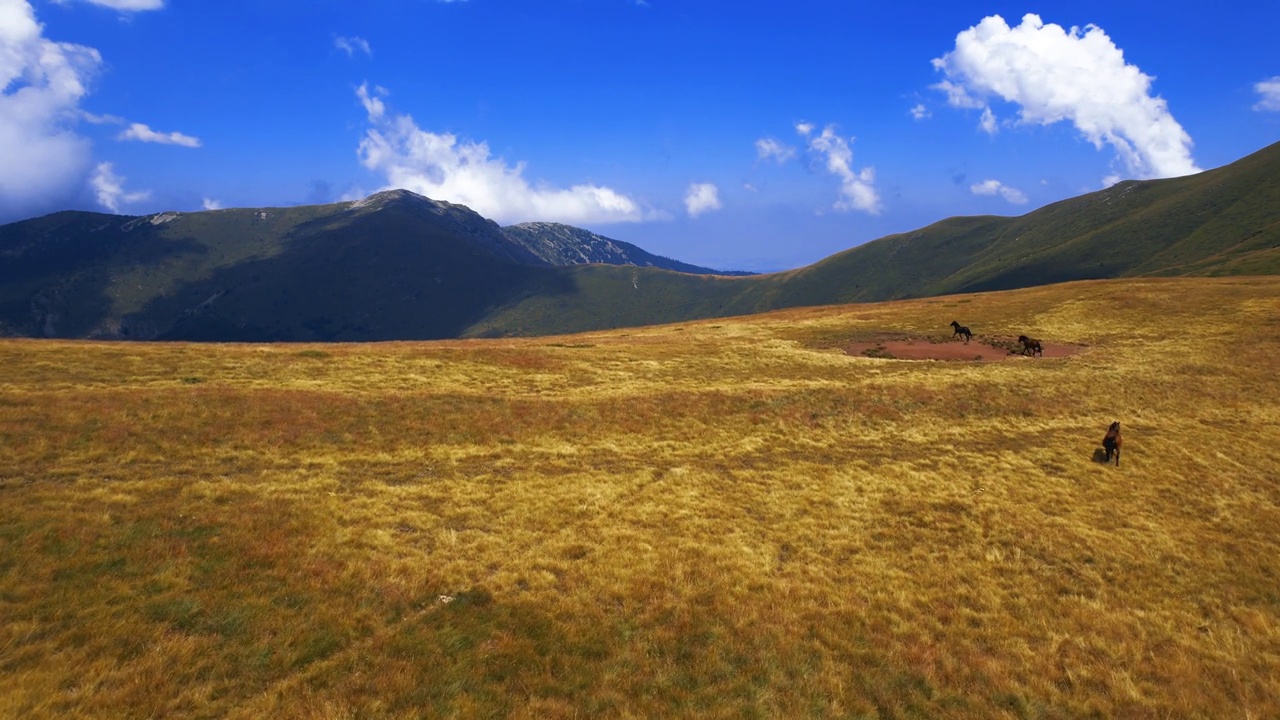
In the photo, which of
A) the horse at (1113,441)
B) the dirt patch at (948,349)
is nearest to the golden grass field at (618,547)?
the horse at (1113,441)

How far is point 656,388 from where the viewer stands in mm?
38594

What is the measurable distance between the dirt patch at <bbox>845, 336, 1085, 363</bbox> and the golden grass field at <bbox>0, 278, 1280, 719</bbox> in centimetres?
1426

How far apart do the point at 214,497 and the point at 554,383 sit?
22.5 meters

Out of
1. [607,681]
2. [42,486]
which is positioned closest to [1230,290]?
[607,681]

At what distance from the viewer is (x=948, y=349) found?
183ft

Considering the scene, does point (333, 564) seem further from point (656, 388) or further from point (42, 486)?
point (656, 388)

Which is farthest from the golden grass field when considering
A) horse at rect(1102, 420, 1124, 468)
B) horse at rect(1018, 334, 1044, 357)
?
horse at rect(1018, 334, 1044, 357)

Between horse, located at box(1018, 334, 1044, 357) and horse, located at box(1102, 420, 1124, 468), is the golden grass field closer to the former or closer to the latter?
horse, located at box(1102, 420, 1124, 468)

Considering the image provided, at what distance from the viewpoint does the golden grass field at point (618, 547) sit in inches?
444

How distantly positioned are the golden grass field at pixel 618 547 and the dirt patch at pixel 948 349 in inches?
561

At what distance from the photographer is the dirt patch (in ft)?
171

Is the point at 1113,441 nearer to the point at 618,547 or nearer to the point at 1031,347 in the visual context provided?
the point at 618,547

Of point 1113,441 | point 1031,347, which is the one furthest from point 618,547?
point 1031,347

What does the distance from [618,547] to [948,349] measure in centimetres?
5000
